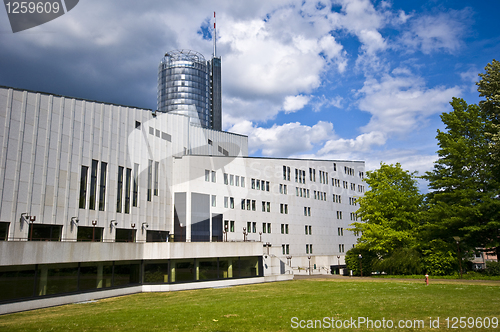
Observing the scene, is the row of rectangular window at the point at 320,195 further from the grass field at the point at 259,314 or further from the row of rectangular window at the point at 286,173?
the grass field at the point at 259,314

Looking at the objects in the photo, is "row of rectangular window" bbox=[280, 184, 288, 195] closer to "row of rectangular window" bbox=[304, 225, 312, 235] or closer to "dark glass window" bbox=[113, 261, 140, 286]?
"row of rectangular window" bbox=[304, 225, 312, 235]

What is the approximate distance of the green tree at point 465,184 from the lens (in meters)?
39.2

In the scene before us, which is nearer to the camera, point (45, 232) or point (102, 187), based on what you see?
point (45, 232)

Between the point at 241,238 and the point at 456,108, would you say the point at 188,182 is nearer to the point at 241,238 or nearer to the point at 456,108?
the point at 241,238

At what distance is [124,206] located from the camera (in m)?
42.0

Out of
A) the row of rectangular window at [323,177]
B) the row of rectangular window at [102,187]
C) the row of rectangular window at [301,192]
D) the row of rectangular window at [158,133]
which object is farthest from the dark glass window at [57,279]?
the row of rectangular window at [323,177]

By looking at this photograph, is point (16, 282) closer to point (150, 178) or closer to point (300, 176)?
point (150, 178)

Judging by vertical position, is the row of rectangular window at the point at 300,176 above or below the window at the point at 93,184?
above

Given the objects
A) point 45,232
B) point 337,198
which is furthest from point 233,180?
point 337,198

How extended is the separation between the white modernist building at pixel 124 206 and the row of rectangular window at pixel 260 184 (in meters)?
0.17

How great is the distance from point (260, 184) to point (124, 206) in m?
26.8

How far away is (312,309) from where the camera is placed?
835 inches

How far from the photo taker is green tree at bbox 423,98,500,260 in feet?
128

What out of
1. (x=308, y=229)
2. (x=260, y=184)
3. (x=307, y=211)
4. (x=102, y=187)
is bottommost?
(x=308, y=229)
